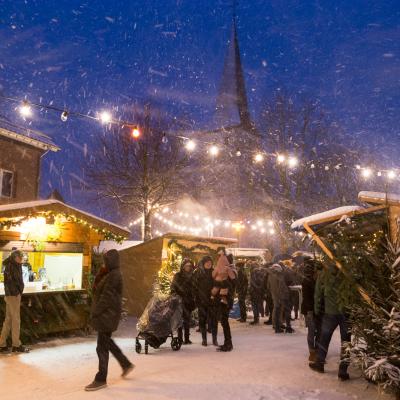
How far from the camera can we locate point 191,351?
8.04 m

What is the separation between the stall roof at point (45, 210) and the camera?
28.7 ft

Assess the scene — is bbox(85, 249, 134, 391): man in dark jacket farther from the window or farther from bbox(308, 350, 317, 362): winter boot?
the window

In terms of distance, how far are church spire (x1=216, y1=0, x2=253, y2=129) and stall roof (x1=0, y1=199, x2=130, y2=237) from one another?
36.7 meters

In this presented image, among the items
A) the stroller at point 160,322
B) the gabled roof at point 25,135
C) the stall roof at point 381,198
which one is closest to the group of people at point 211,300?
the stroller at point 160,322

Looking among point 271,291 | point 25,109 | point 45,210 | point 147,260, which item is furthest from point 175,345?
point 25,109

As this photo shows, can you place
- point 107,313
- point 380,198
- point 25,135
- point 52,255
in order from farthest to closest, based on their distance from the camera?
1. point 25,135
2. point 52,255
3. point 380,198
4. point 107,313

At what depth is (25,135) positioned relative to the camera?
62.6 feet

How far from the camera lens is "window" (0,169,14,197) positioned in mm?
18812

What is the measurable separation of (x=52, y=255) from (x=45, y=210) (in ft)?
6.35

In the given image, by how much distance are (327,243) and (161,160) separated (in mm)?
20899

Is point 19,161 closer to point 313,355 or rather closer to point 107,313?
point 107,313

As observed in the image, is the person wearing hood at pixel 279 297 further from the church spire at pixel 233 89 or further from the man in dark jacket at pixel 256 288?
the church spire at pixel 233 89

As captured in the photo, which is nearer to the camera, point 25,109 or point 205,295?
point 205,295

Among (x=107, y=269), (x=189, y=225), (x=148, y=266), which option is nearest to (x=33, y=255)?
(x=148, y=266)
